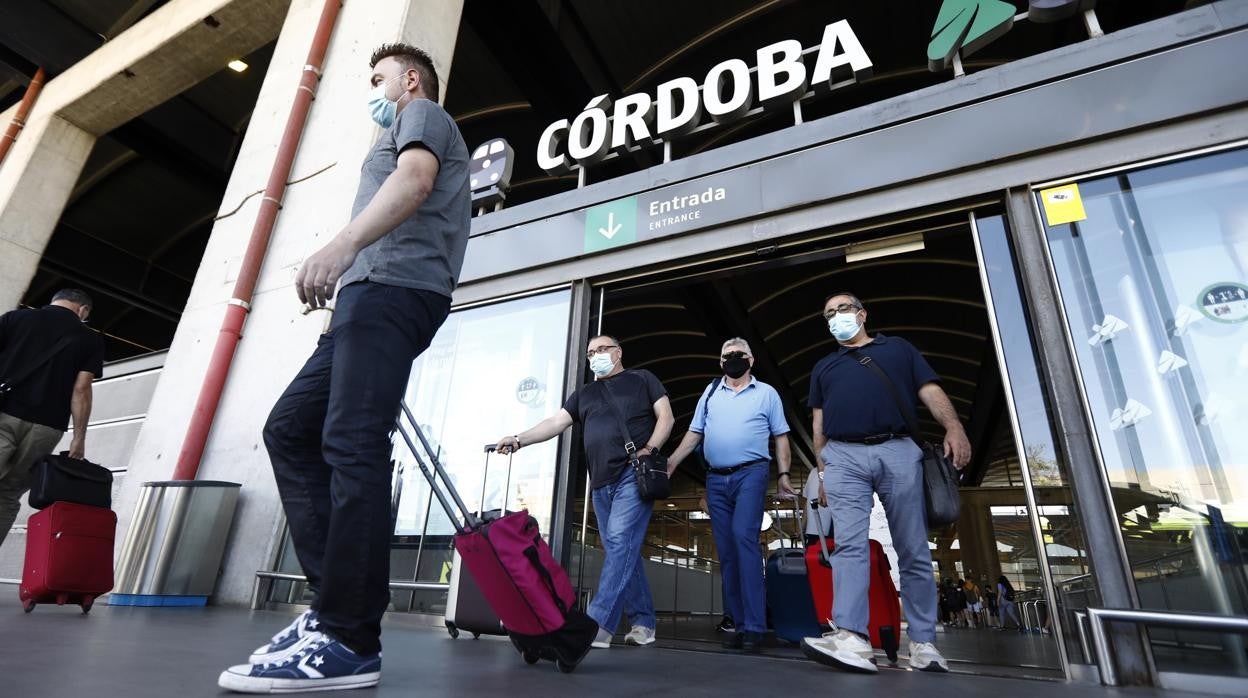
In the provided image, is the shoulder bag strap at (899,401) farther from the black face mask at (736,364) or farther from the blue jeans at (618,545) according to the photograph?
the blue jeans at (618,545)

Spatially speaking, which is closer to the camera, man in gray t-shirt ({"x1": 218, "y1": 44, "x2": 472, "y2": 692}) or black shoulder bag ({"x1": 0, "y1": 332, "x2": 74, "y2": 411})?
man in gray t-shirt ({"x1": 218, "y1": 44, "x2": 472, "y2": 692})

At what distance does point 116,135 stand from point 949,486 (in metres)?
15.6

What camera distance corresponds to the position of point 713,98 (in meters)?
5.54

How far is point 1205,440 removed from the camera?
286 centimetres

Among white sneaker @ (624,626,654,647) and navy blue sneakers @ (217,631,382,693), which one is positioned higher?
navy blue sneakers @ (217,631,382,693)

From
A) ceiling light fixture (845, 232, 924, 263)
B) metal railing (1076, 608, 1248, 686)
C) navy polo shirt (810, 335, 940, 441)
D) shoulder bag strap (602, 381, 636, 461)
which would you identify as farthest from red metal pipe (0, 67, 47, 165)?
metal railing (1076, 608, 1248, 686)

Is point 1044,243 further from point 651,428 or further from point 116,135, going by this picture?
point 116,135

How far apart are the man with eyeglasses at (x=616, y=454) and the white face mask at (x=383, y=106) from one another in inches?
64.2

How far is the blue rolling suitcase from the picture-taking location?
14.8ft

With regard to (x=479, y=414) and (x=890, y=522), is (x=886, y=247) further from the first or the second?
(x=479, y=414)

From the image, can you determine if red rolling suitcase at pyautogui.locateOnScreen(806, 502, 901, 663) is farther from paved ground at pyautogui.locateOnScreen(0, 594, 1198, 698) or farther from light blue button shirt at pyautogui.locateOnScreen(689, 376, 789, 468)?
light blue button shirt at pyautogui.locateOnScreen(689, 376, 789, 468)

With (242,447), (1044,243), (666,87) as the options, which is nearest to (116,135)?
(242,447)

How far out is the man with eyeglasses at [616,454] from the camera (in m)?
3.41

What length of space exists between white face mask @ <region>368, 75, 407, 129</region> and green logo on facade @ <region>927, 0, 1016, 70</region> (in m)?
3.93
